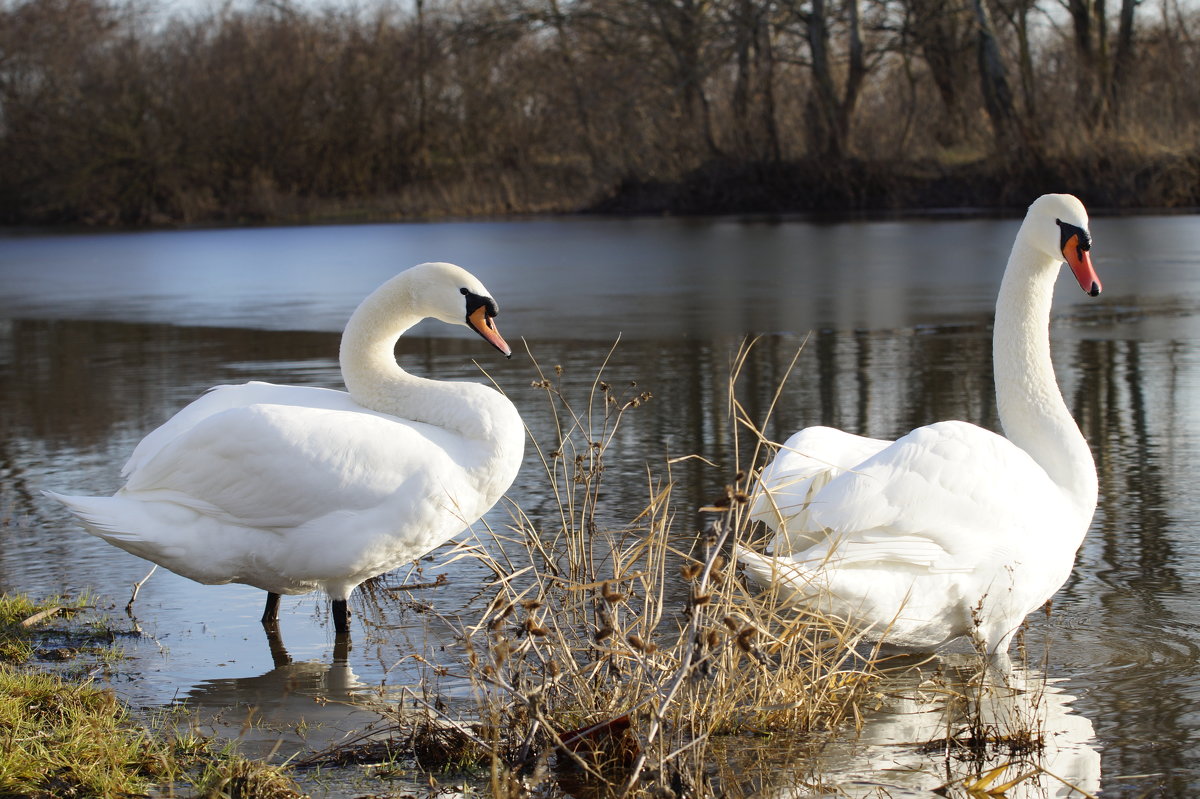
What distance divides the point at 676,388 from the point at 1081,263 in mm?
4296

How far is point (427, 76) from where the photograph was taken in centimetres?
3822

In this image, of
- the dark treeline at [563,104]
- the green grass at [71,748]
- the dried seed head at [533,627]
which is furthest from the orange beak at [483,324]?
the dark treeline at [563,104]

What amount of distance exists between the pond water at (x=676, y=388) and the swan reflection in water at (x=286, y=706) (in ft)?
0.04

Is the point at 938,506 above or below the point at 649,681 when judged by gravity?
above

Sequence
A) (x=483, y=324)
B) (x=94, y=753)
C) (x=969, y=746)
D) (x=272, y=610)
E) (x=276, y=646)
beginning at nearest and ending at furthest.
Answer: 1. (x=94, y=753)
2. (x=969, y=746)
3. (x=276, y=646)
4. (x=272, y=610)
5. (x=483, y=324)

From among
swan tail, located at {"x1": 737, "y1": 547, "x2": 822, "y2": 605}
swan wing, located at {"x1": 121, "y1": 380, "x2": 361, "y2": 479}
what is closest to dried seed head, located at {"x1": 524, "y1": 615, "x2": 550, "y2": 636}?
swan tail, located at {"x1": 737, "y1": 547, "x2": 822, "y2": 605}

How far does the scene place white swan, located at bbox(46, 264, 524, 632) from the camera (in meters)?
4.07

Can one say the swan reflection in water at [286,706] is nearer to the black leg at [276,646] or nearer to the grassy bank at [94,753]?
the black leg at [276,646]

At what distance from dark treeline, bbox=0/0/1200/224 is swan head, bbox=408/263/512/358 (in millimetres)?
22614

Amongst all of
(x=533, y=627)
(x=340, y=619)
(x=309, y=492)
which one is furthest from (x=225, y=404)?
(x=533, y=627)

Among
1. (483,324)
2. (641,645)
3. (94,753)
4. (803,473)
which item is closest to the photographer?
(641,645)

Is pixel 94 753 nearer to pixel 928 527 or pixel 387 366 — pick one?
pixel 387 366

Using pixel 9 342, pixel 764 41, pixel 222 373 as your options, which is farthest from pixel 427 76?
pixel 222 373

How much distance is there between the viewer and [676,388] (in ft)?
28.1
